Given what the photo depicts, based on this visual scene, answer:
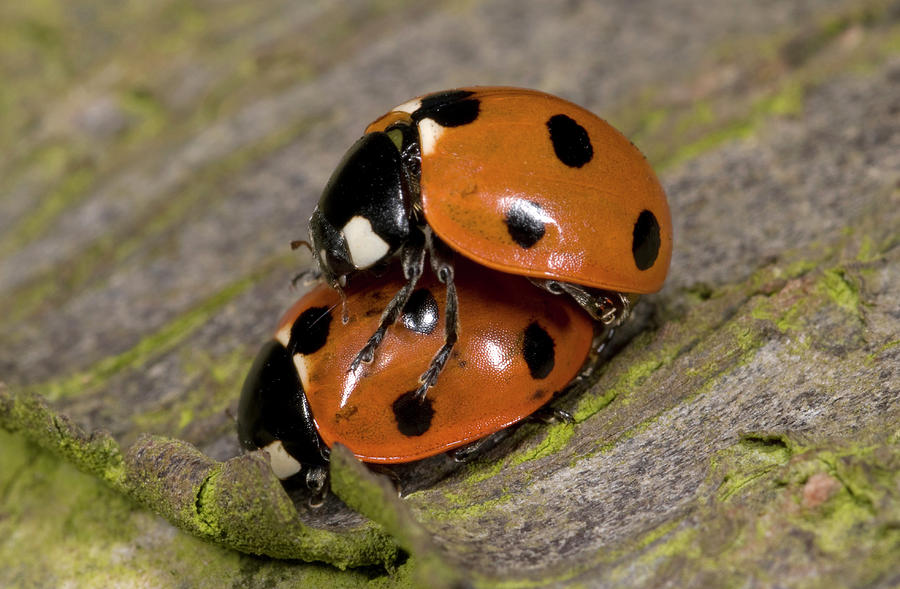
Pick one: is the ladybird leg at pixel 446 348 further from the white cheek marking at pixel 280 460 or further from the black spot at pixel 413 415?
the white cheek marking at pixel 280 460

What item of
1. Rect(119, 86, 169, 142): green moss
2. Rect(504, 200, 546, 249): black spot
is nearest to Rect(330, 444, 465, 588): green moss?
Rect(504, 200, 546, 249): black spot

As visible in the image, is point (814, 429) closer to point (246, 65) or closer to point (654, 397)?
point (654, 397)

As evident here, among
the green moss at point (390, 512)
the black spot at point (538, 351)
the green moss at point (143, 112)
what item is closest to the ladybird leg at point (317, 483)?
the green moss at point (390, 512)

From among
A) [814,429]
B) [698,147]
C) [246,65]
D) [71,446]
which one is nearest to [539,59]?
[698,147]

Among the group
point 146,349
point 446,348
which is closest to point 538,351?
point 446,348

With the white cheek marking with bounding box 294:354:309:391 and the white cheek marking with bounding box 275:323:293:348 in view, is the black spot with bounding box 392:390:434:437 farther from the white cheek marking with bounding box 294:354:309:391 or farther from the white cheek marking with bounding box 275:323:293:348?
the white cheek marking with bounding box 275:323:293:348

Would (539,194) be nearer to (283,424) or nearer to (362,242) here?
(362,242)

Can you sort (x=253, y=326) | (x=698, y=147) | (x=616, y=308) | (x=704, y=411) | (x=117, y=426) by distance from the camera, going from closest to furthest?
(x=704, y=411) → (x=616, y=308) → (x=117, y=426) → (x=253, y=326) → (x=698, y=147)
